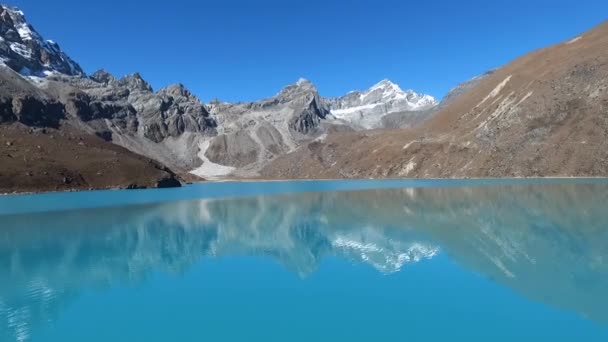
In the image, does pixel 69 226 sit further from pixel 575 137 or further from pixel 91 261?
pixel 575 137

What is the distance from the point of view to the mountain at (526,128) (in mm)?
114375

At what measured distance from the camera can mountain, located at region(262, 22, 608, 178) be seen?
375 ft

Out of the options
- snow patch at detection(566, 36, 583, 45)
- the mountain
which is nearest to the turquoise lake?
the mountain

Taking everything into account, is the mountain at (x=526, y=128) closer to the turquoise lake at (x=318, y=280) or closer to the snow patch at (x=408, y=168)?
the snow patch at (x=408, y=168)

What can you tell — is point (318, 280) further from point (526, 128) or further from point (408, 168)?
point (408, 168)

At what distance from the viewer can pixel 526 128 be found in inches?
5143

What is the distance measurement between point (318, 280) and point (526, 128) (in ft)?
412

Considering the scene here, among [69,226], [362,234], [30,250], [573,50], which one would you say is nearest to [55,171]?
[69,226]

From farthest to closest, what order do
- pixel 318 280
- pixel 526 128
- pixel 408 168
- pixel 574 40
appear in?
pixel 574 40 < pixel 408 168 < pixel 526 128 < pixel 318 280

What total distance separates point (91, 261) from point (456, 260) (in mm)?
23161

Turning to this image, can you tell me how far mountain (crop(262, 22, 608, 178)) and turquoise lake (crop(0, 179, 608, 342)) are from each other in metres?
80.2

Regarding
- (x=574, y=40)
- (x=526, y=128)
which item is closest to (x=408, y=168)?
(x=526, y=128)

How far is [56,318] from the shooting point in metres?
18.4

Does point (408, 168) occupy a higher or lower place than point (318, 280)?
lower
